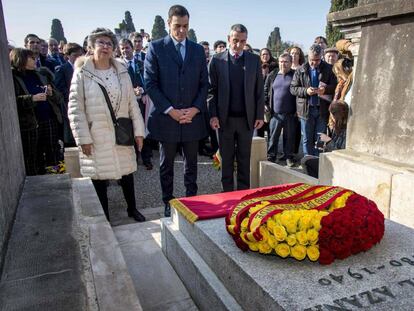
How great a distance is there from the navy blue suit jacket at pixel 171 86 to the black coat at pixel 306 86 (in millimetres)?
2270

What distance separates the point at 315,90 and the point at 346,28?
2283mm

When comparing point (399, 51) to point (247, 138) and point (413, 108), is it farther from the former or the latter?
point (247, 138)

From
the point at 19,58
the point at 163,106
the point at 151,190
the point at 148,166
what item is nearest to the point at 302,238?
the point at 163,106

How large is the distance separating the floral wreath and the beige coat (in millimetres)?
1818

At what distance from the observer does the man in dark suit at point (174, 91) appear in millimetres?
3850

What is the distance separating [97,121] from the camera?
3.64 meters

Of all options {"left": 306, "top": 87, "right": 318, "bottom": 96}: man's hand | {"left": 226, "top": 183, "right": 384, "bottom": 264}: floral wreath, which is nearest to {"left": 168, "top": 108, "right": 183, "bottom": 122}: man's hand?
{"left": 226, "top": 183, "right": 384, "bottom": 264}: floral wreath

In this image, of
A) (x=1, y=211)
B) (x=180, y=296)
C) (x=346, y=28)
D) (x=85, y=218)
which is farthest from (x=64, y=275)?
(x=346, y=28)

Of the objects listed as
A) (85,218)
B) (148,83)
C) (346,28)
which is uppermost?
(346,28)

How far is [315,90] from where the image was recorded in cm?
554

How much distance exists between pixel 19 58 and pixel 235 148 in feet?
9.13

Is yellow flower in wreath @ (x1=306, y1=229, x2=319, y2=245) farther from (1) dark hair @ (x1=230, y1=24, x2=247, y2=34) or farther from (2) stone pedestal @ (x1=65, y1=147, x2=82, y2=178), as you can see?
(2) stone pedestal @ (x1=65, y1=147, x2=82, y2=178)

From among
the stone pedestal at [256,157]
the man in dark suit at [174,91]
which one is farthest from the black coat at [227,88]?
the stone pedestal at [256,157]

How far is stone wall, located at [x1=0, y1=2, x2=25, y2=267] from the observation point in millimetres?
2127
